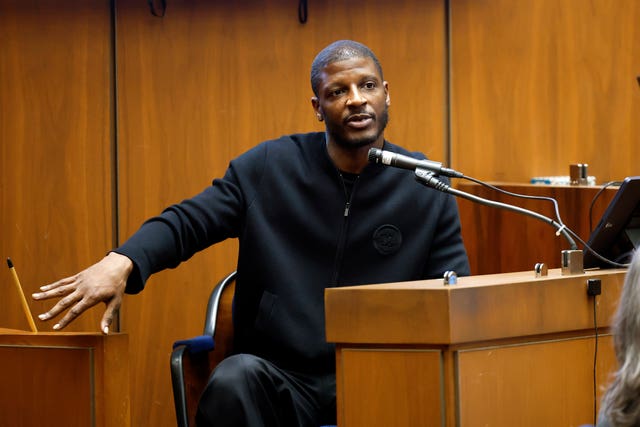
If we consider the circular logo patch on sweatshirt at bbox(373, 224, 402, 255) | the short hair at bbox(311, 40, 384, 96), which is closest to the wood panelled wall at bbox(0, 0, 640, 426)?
the short hair at bbox(311, 40, 384, 96)

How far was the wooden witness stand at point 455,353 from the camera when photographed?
214 cm

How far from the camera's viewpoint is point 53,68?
404 centimetres

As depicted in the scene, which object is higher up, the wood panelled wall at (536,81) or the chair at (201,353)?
the wood panelled wall at (536,81)

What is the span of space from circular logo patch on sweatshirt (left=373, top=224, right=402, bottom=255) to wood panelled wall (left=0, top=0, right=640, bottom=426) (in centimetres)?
110

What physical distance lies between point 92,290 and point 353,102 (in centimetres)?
96

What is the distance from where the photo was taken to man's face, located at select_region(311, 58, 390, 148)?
295cm

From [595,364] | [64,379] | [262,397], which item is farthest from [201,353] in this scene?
[595,364]

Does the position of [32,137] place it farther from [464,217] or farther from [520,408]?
[520,408]

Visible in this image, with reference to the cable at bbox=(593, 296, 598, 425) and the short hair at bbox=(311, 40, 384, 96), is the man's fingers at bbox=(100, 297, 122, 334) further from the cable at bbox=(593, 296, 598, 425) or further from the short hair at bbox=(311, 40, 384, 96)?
the cable at bbox=(593, 296, 598, 425)

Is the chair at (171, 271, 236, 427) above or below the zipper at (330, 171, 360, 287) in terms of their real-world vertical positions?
below

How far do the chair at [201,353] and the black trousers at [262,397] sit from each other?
165 millimetres

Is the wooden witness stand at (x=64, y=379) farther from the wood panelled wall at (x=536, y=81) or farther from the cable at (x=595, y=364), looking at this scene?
the wood panelled wall at (x=536, y=81)

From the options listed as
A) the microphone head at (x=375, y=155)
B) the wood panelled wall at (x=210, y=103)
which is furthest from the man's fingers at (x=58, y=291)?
the wood panelled wall at (x=210, y=103)

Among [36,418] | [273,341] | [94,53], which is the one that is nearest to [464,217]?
[273,341]
